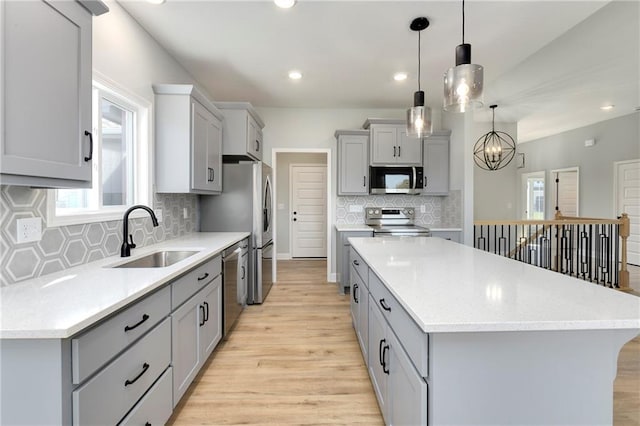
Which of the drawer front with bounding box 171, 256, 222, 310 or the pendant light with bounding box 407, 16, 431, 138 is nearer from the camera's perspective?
the drawer front with bounding box 171, 256, 222, 310

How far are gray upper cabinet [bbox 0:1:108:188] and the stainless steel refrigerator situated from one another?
213 cm

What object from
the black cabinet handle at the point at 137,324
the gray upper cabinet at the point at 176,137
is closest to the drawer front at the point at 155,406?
the black cabinet handle at the point at 137,324

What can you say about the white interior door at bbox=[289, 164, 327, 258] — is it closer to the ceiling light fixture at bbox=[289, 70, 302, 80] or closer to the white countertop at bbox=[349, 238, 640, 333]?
the ceiling light fixture at bbox=[289, 70, 302, 80]

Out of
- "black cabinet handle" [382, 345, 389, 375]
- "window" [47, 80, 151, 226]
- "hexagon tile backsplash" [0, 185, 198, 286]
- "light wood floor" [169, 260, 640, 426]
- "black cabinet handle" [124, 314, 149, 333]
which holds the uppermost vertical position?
"window" [47, 80, 151, 226]

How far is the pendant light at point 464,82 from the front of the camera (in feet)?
5.12

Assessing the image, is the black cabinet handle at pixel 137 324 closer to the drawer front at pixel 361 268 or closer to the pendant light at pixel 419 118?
the drawer front at pixel 361 268

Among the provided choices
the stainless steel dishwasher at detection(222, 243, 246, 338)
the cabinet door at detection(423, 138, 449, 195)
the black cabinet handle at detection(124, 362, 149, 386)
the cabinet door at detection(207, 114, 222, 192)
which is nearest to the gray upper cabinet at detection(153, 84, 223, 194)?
the cabinet door at detection(207, 114, 222, 192)

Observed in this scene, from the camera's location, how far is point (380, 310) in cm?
162

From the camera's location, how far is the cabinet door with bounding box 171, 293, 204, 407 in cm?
166

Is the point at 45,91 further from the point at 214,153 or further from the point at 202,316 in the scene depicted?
the point at 214,153

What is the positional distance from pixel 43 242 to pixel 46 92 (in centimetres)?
78

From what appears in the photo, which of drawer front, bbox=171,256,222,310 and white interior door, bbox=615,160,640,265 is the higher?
white interior door, bbox=615,160,640,265

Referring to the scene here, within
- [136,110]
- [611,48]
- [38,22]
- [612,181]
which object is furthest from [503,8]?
[612,181]

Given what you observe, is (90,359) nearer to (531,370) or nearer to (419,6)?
(531,370)
